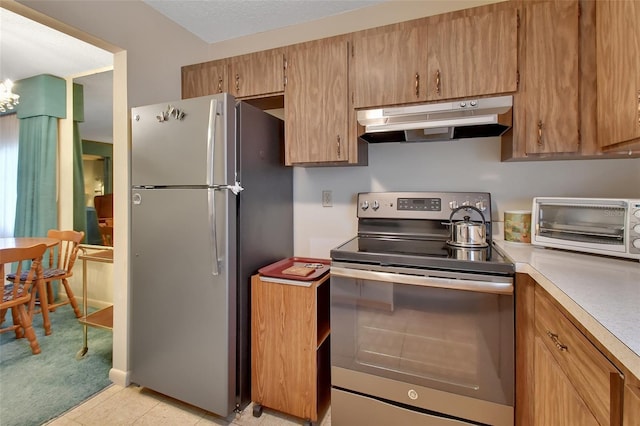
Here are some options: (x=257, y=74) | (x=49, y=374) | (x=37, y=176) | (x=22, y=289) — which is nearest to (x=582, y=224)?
(x=257, y=74)

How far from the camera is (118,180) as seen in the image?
76.8 inches

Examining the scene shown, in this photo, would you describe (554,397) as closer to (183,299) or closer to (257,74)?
(183,299)

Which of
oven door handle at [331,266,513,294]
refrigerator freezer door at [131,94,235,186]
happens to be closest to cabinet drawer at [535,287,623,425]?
oven door handle at [331,266,513,294]

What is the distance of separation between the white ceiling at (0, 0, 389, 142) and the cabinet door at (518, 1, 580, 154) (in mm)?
1069

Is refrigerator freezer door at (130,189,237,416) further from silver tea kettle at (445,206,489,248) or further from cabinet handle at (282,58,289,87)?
silver tea kettle at (445,206,489,248)

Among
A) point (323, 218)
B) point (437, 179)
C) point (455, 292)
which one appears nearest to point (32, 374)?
point (323, 218)

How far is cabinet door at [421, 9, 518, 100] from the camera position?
1527mm

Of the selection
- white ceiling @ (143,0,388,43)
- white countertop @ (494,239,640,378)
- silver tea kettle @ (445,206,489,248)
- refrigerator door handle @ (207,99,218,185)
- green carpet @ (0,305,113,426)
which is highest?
white ceiling @ (143,0,388,43)

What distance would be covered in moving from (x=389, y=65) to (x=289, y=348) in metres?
1.71

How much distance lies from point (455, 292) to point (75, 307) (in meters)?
3.65

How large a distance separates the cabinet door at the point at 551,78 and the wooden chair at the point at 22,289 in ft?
11.3

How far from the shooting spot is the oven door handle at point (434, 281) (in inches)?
48.6

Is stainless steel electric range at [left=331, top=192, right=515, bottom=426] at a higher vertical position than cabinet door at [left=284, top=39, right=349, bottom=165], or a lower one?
lower

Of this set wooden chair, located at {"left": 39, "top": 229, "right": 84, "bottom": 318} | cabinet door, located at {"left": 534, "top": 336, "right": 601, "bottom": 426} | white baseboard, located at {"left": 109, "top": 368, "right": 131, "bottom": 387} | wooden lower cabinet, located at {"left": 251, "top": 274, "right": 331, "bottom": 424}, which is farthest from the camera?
wooden chair, located at {"left": 39, "top": 229, "right": 84, "bottom": 318}
